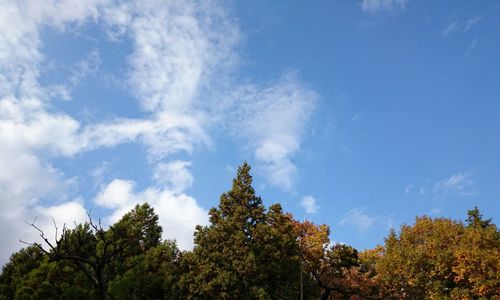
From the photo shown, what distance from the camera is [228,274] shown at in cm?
2795

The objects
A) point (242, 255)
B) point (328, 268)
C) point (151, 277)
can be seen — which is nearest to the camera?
point (242, 255)

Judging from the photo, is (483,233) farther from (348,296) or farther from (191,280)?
(191,280)

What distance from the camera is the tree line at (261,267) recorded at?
92.7 ft

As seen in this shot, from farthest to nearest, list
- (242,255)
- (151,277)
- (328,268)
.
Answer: (328,268), (151,277), (242,255)

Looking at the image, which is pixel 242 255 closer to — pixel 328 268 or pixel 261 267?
pixel 261 267

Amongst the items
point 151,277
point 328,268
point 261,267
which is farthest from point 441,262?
point 151,277

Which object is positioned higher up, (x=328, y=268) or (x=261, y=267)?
(x=328, y=268)

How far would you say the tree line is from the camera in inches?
1113

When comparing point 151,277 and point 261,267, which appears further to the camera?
point 151,277

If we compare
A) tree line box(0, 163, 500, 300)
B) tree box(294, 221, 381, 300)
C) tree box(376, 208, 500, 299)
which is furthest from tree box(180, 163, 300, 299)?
tree box(376, 208, 500, 299)

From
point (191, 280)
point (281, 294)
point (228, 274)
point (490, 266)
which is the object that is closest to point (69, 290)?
point (191, 280)

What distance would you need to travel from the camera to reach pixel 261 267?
2884cm

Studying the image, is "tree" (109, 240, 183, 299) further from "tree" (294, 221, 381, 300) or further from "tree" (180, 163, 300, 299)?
"tree" (294, 221, 381, 300)

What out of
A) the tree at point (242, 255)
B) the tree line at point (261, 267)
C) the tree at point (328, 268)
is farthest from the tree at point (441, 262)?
the tree at point (242, 255)
